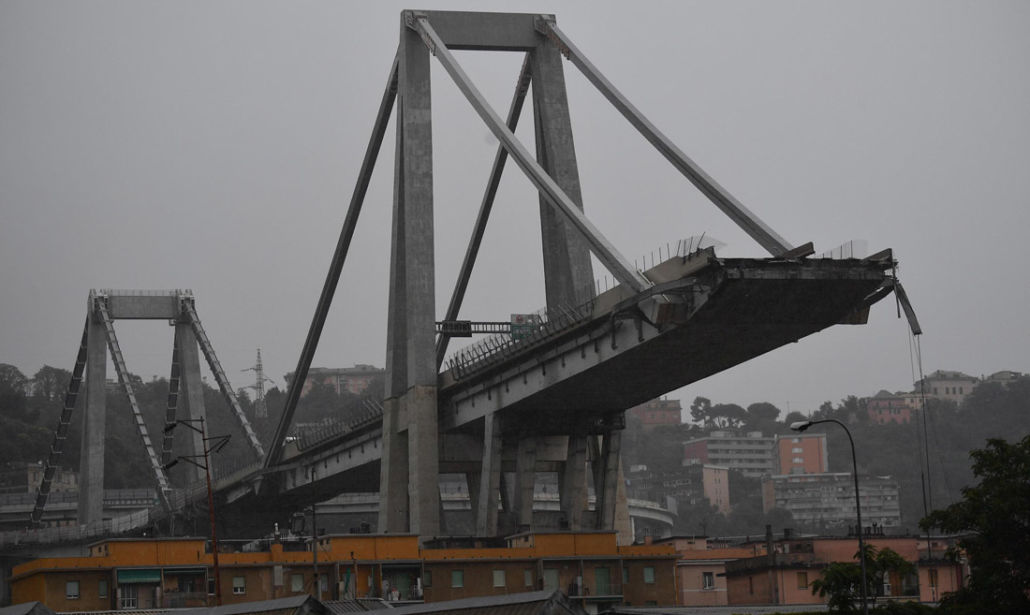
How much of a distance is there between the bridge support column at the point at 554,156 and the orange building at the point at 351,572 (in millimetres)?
18778

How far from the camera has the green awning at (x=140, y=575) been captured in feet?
260

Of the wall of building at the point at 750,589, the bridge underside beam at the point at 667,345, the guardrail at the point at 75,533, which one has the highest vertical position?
the bridge underside beam at the point at 667,345

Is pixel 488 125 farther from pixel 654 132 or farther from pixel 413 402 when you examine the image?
pixel 413 402

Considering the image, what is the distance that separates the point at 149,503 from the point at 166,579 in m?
102

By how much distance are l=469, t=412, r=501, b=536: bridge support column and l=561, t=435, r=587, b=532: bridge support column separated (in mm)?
4808

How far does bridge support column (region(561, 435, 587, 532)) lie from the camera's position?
9606 centimetres

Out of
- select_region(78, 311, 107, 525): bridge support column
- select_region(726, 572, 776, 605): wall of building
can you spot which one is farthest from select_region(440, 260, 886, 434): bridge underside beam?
select_region(78, 311, 107, 525): bridge support column

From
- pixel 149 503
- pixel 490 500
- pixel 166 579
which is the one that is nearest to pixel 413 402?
pixel 490 500

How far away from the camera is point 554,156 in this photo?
327 ft

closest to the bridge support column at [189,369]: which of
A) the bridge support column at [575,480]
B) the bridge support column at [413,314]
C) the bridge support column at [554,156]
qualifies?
the bridge support column at [413,314]

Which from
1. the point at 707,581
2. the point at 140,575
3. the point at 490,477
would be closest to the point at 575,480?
the point at 490,477

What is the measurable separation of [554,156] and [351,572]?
29972mm

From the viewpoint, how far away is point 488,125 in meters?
93.3

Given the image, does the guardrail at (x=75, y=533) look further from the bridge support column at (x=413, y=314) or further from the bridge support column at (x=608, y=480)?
the bridge support column at (x=608, y=480)
